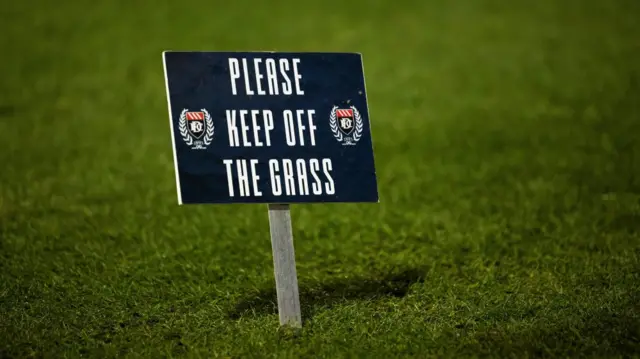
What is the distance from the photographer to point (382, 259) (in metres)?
Result: 11.9

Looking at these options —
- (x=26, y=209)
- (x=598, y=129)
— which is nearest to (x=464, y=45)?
(x=598, y=129)

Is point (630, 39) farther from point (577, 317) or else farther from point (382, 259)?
point (577, 317)

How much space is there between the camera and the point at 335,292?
34.0 feet

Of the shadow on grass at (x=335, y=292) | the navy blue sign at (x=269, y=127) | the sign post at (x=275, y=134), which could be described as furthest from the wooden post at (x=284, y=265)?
the shadow on grass at (x=335, y=292)

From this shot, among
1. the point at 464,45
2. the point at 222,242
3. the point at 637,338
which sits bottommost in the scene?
the point at 637,338

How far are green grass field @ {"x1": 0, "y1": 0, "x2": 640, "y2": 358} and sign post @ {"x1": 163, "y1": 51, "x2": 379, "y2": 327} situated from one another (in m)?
1.04

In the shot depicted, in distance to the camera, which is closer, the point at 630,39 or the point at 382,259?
the point at 382,259

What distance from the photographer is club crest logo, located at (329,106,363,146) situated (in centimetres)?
896

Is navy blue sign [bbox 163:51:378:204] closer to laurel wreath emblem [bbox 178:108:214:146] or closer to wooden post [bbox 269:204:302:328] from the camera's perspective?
laurel wreath emblem [bbox 178:108:214:146]

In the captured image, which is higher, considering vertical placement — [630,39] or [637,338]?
[630,39]

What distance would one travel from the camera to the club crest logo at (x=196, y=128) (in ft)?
27.9

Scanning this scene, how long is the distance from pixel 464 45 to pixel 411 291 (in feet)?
46.0

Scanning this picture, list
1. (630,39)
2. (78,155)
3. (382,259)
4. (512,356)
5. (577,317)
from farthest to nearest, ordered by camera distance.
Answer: (630,39) < (78,155) < (382,259) < (577,317) < (512,356)

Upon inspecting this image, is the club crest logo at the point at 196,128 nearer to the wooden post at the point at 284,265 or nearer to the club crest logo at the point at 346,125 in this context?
the wooden post at the point at 284,265
